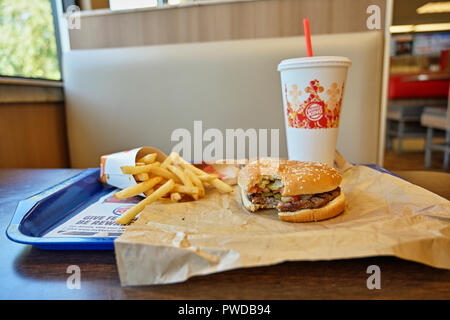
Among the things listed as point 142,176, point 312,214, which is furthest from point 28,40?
point 312,214

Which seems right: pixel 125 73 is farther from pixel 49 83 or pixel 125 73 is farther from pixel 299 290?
pixel 299 290

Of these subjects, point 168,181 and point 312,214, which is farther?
point 168,181

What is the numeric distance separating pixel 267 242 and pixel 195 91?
1729mm

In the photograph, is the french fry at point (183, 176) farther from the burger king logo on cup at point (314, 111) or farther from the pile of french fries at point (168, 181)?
the burger king logo on cup at point (314, 111)

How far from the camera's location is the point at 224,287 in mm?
544

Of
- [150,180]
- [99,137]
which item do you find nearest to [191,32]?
[99,137]

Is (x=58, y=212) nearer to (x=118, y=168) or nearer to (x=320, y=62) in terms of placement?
(x=118, y=168)

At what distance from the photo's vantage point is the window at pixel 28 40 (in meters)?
2.11

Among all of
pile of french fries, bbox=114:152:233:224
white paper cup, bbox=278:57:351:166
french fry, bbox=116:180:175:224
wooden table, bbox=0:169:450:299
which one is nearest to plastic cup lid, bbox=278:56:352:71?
white paper cup, bbox=278:57:351:166

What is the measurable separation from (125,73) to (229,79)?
2.49 ft

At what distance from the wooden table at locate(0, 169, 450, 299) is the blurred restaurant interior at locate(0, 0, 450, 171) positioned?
63.8 inches

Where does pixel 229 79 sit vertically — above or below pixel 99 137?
above

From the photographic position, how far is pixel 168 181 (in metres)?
0.99

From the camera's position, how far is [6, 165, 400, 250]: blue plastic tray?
0.68 m
